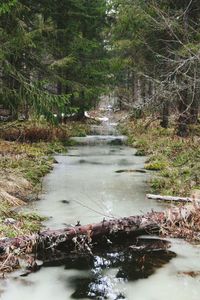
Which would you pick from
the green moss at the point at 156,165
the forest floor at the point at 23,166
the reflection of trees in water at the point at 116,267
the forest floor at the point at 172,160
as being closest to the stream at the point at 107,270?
the reflection of trees in water at the point at 116,267

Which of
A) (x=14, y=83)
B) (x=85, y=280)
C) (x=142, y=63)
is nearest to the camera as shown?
(x=85, y=280)

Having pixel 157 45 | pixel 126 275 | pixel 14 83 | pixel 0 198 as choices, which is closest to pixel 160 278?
pixel 126 275

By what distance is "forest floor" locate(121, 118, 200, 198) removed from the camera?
10984 mm

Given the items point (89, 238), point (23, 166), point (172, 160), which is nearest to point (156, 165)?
point (172, 160)

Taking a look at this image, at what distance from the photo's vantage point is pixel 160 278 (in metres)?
5.96

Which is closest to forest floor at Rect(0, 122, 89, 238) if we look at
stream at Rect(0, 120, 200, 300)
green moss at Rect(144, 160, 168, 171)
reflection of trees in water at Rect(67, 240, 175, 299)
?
stream at Rect(0, 120, 200, 300)

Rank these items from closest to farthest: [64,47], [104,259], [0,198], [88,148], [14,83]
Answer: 1. [104,259]
2. [0,198]
3. [14,83]
4. [88,148]
5. [64,47]

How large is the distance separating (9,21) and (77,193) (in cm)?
840

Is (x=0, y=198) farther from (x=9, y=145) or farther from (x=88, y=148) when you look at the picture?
(x=88, y=148)

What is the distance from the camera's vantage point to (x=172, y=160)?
594 inches

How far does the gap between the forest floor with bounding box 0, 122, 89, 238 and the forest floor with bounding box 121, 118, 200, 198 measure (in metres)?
3.33

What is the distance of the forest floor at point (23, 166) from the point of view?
7.93 meters

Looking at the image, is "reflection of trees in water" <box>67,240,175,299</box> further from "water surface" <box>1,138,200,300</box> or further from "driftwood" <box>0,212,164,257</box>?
"driftwood" <box>0,212,164,257</box>

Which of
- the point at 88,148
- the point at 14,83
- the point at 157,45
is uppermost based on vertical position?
the point at 157,45
